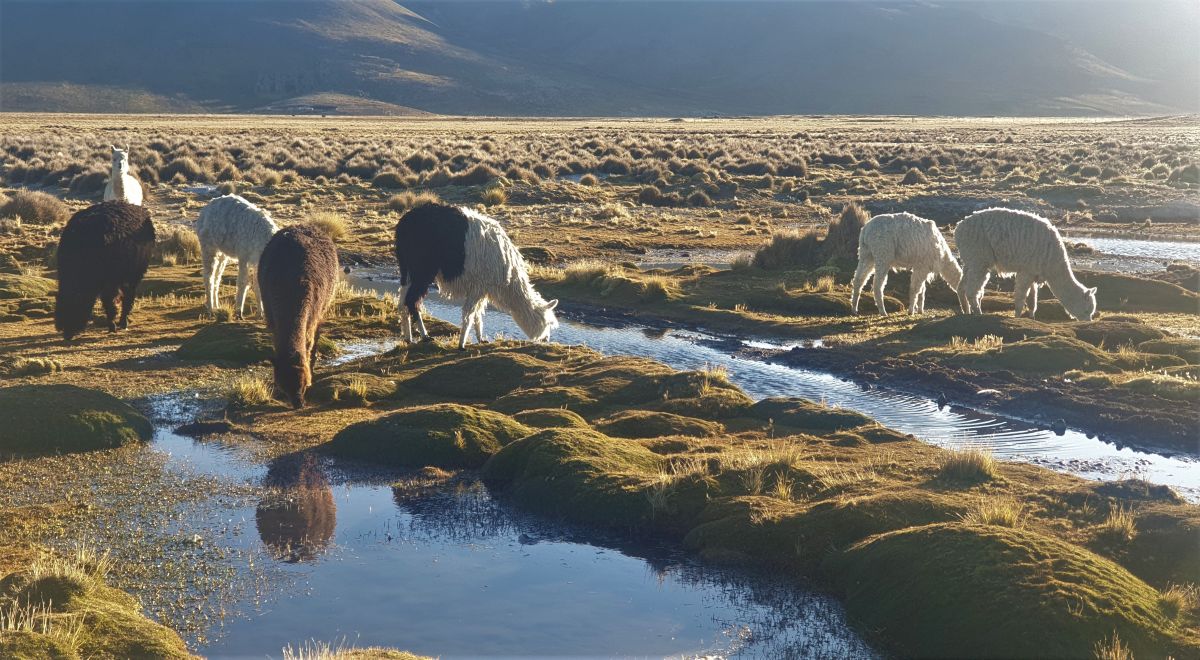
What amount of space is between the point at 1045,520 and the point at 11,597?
7.27 m

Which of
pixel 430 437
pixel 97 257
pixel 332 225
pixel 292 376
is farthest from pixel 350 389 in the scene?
pixel 332 225

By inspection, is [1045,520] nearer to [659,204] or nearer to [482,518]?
[482,518]

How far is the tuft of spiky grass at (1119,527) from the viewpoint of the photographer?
27.5 feet

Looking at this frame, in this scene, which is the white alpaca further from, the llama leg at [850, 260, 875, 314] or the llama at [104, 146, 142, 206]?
the llama at [104, 146, 142, 206]

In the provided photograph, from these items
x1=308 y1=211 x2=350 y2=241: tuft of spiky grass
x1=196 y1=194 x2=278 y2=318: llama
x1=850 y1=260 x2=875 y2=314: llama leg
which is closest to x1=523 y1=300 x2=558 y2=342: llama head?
x1=196 y1=194 x2=278 y2=318: llama

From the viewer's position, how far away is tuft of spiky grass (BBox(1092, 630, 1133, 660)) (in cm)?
635

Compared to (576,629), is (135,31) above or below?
above

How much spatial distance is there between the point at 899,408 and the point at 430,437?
569cm

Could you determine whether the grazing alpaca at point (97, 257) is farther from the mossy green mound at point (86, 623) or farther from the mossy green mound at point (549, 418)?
the mossy green mound at point (86, 623)

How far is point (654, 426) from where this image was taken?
38.5 ft

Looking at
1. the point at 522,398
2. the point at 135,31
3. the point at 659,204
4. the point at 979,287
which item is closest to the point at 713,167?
the point at 659,204

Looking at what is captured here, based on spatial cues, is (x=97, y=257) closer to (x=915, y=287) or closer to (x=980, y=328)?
(x=980, y=328)

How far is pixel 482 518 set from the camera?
9.23 meters

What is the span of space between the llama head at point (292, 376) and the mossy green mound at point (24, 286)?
8.80 meters
